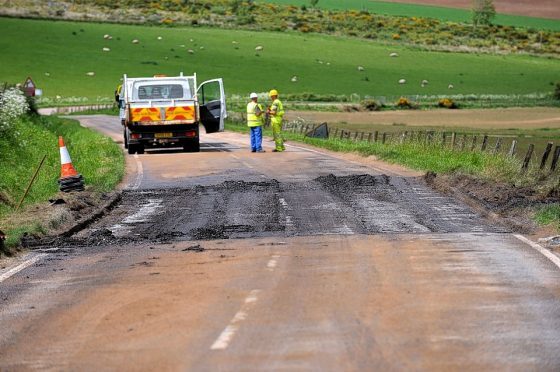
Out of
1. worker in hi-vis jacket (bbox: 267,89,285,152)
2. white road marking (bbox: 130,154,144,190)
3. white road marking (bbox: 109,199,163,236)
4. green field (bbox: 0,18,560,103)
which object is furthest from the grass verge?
green field (bbox: 0,18,560,103)

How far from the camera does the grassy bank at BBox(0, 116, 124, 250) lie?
2022 cm

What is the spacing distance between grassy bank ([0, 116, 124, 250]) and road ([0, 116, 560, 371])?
2032 millimetres

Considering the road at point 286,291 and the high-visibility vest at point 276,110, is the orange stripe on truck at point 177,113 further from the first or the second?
the road at point 286,291

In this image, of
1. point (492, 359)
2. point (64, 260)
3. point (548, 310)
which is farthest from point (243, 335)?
point (64, 260)

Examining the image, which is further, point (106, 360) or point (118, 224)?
point (118, 224)

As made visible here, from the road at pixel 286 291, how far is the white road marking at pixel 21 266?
0.13ft

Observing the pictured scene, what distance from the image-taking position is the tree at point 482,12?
15575cm

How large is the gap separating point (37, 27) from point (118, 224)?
4196 inches

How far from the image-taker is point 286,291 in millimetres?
11750

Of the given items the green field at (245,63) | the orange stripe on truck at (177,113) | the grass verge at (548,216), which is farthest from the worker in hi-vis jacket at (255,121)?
the green field at (245,63)

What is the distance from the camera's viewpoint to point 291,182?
2472 centimetres

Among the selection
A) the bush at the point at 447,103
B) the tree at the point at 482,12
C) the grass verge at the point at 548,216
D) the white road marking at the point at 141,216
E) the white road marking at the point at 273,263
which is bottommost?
the bush at the point at 447,103

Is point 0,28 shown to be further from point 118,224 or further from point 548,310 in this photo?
point 548,310

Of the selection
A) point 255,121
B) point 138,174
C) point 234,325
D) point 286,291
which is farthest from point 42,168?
point 234,325
